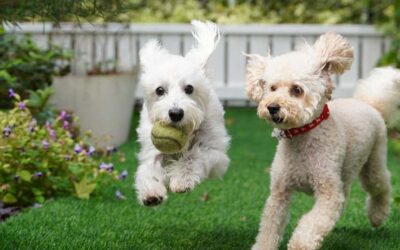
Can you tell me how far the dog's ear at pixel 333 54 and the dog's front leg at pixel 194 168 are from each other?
941 mm

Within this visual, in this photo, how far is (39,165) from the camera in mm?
6223

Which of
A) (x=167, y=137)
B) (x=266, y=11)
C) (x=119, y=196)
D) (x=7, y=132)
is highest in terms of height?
(x=266, y=11)

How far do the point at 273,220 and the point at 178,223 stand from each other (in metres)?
1.24

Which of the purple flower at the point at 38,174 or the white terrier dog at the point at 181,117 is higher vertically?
the white terrier dog at the point at 181,117

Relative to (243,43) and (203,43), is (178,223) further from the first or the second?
(243,43)

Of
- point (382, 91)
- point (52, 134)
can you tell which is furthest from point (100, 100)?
point (382, 91)

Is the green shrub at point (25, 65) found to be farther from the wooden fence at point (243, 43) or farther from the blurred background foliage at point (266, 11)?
the blurred background foliage at point (266, 11)

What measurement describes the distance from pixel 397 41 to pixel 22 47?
206 inches

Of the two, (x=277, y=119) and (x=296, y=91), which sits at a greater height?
(x=296, y=91)

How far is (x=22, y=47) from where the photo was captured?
8539 millimetres

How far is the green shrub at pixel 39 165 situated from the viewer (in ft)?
20.0

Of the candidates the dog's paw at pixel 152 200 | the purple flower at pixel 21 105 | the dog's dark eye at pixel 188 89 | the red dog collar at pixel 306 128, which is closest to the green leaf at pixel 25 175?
the purple flower at pixel 21 105

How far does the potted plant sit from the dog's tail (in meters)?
3.84

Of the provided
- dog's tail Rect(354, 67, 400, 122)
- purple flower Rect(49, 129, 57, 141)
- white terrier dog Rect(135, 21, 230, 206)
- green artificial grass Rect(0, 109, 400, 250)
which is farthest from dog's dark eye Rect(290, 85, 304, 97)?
purple flower Rect(49, 129, 57, 141)
